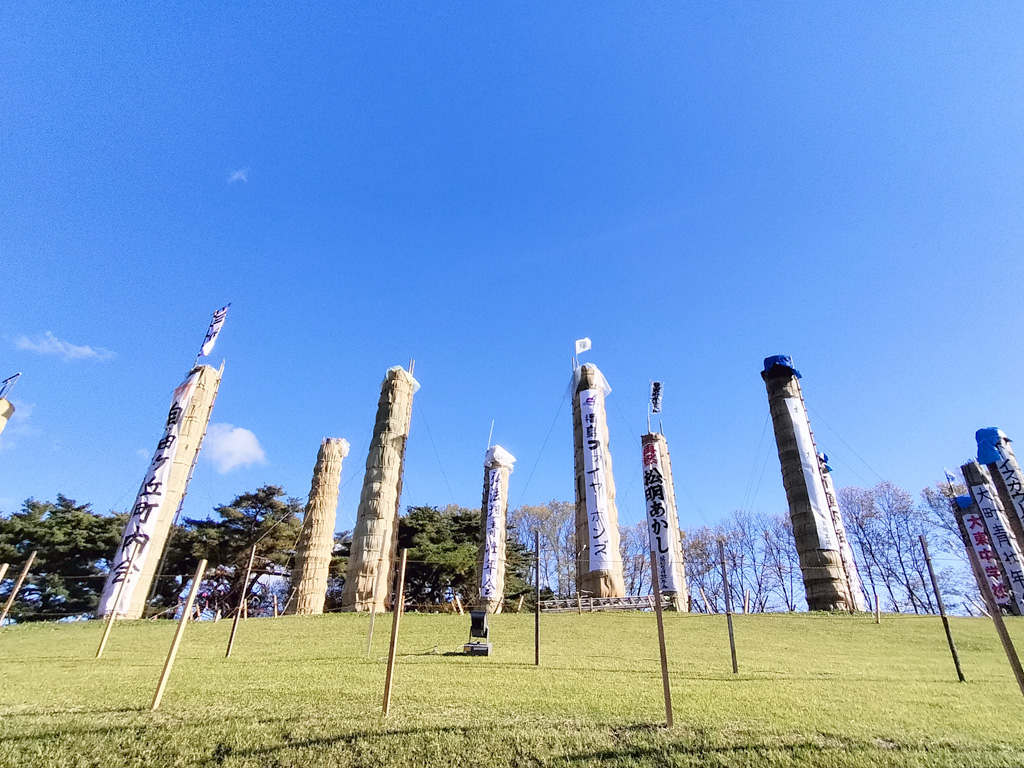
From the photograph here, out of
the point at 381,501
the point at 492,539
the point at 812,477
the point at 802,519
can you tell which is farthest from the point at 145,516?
the point at 812,477

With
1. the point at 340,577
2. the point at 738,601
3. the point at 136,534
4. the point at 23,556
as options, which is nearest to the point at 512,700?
the point at 136,534

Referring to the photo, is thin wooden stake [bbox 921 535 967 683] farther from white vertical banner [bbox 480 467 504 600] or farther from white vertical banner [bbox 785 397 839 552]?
white vertical banner [bbox 480 467 504 600]

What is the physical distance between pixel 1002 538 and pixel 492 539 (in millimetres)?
19538

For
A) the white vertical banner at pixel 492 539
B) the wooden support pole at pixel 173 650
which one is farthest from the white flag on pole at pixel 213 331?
the wooden support pole at pixel 173 650

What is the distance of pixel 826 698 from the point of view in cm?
611

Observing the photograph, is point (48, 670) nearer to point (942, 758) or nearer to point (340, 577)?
point (942, 758)

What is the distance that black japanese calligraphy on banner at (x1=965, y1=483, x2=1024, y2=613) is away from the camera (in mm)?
18250

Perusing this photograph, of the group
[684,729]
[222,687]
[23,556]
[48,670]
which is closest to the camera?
[684,729]

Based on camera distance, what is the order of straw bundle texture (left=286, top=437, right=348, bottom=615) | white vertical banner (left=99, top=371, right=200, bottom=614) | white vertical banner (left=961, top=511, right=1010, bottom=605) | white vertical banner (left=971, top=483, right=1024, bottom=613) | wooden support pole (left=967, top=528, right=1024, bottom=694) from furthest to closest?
straw bundle texture (left=286, top=437, right=348, bottom=615) → white vertical banner (left=961, top=511, right=1010, bottom=605) → white vertical banner (left=971, top=483, right=1024, bottom=613) → white vertical banner (left=99, top=371, right=200, bottom=614) → wooden support pole (left=967, top=528, right=1024, bottom=694)

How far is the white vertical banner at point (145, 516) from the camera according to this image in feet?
58.3

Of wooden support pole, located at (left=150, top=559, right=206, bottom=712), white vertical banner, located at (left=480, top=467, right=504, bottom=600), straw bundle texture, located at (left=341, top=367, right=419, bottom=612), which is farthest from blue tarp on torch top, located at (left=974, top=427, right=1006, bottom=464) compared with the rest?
wooden support pole, located at (left=150, top=559, right=206, bottom=712)

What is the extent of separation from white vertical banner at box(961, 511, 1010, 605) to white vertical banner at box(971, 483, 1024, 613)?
0.93 feet

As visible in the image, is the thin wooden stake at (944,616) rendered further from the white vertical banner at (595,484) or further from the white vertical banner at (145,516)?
the white vertical banner at (145,516)

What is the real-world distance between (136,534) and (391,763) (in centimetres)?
1953
